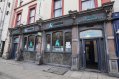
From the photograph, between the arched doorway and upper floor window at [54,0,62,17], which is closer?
the arched doorway

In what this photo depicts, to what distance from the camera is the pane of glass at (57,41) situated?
28.3ft

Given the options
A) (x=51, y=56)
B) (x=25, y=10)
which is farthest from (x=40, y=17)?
(x=51, y=56)

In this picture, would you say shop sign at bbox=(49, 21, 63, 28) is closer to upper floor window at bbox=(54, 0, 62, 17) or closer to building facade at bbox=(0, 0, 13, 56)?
upper floor window at bbox=(54, 0, 62, 17)

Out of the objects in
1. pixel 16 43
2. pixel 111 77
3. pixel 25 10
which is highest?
pixel 25 10

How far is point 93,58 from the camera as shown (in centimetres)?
983

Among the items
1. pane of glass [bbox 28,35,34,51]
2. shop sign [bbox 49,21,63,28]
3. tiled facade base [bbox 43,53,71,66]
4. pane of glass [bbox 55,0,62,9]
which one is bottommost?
tiled facade base [bbox 43,53,71,66]

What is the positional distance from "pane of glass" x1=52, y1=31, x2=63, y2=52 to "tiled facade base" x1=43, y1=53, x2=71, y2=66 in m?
0.50

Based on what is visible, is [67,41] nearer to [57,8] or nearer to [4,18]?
[57,8]

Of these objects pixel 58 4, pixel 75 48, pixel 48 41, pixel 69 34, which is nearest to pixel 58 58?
pixel 75 48

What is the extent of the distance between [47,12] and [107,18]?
6.00 meters

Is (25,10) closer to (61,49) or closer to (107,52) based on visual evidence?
(61,49)

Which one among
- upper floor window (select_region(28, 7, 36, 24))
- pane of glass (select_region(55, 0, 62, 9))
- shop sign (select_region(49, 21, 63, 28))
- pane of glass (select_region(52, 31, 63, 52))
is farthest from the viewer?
upper floor window (select_region(28, 7, 36, 24))

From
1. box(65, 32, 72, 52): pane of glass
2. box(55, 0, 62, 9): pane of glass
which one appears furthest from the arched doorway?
box(55, 0, 62, 9): pane of glass

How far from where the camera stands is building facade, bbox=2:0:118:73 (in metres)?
6.50
